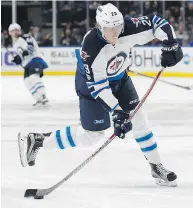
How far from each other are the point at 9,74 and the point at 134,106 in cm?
871

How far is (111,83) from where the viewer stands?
3820mm

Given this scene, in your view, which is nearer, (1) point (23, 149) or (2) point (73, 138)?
(2) point (73, 138)

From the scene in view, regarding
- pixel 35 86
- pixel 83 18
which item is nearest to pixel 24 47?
pixel 35 86

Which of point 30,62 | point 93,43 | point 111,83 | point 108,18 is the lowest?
point 30,62

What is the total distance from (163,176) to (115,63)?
26.7 inches

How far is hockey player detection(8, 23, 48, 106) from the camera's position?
7.93 m

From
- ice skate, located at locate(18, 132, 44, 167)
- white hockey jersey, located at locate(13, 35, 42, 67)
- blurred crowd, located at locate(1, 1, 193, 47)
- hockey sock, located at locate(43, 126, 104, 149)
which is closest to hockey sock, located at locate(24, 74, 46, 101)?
white hockey jersey, located at locate(13, 35, 42, 67)

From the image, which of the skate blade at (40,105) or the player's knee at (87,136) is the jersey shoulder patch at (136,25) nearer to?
the player's knee at (87,136)

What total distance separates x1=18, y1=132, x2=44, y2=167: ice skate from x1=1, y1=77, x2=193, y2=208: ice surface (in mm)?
114

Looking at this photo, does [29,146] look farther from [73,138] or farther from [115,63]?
[115,63]

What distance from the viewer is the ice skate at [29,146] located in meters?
3.92

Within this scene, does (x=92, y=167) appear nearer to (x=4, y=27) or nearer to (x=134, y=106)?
(x=134, y=106)

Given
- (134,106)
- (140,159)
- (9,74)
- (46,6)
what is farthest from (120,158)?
(46,6)

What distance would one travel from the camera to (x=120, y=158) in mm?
4641
